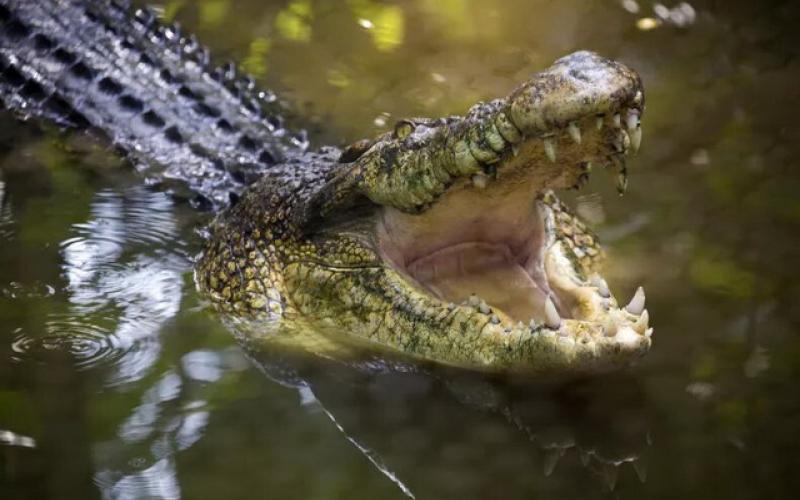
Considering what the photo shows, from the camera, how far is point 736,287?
3820mm

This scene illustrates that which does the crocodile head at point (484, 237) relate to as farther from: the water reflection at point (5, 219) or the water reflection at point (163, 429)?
the water reflection at point (5, 219)

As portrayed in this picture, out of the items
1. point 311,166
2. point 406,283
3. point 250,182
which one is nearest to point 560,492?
point 406,283

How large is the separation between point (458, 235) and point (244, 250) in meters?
0.80

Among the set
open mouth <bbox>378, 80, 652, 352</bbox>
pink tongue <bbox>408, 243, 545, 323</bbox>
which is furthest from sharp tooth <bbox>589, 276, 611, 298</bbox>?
pink tongue <bbox>408, 243, 545, 323</bbox>

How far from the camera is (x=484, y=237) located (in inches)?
140

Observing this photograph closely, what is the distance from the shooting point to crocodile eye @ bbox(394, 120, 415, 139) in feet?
10.9

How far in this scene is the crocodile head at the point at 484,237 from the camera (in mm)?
2812

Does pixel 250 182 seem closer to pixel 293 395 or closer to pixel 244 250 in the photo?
pixel 244 250

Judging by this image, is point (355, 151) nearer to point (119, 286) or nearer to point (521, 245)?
point (521, 245)

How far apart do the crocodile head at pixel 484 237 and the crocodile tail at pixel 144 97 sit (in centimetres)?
86

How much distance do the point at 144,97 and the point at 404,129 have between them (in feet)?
6.39

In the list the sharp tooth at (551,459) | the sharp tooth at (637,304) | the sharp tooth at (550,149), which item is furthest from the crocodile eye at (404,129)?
the sharp tooth at (551,459)

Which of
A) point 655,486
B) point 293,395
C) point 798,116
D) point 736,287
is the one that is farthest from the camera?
point 798,116

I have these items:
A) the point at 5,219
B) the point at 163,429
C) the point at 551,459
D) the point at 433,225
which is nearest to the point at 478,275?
the point at 433,225
